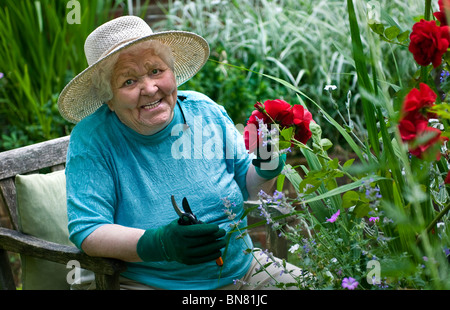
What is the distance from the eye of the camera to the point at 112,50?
1678 millimetres

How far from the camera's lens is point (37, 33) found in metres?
3.58

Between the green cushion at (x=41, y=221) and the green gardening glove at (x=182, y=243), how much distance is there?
59 centimetres

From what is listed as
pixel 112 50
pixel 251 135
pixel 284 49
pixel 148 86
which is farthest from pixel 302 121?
pixel 284 49

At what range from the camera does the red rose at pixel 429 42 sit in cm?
100

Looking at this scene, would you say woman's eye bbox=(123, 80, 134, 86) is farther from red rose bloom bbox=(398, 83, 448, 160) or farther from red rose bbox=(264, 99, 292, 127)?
red rose bloom bbox=(398, 83, 448, 160)

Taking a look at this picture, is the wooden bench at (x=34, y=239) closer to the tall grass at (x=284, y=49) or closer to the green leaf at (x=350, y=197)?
the green leaf at (x=350, y=197)

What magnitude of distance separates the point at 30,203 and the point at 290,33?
251cm

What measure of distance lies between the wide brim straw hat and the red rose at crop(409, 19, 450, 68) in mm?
823

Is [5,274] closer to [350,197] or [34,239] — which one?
[34,239]

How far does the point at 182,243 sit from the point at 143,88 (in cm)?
51

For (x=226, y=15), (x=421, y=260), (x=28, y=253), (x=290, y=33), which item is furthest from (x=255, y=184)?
(x=226, y=15)

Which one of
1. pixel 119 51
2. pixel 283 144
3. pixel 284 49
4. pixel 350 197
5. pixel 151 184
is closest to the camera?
pixel 350 197

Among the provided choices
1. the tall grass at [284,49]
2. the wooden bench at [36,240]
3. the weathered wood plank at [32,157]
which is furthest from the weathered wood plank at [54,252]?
the tall grass at [284,49]

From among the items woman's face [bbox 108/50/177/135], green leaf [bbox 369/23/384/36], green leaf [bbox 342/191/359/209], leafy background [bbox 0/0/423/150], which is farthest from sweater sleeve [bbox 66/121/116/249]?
leafy background [bbox 0/0/423/150]
